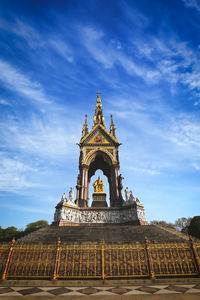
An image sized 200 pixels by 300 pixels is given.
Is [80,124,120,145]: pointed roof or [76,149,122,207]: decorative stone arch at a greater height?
[80,124,120,145]: pointed roof

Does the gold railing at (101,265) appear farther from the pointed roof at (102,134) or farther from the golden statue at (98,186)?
the pointed roof at (102,134)

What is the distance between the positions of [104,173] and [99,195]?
4.61m

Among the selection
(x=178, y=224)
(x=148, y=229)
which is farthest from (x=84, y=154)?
(x=178, y=224)

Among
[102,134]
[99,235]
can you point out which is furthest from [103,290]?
[102,134]

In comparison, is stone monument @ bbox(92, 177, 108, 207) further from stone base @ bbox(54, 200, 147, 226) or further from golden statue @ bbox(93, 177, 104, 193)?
stone base @ bbox(54, 200, 147, 226)

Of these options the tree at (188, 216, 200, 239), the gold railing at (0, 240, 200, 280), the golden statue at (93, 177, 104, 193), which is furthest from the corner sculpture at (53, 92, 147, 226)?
the tree at (188, 216, 200, 239)

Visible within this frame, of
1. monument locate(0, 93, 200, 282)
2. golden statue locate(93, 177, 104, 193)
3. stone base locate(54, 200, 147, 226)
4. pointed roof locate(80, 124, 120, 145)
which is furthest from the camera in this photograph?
pointed roof locate(80, 124, 120, 145)

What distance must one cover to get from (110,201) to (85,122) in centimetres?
1184

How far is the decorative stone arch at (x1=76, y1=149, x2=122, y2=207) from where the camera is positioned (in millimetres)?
15704

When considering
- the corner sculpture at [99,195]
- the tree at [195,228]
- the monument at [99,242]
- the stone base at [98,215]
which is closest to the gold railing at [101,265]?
the monument at [99,242]

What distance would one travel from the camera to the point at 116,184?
1656 centimetres

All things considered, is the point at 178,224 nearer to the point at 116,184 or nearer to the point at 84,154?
the point at 116,184

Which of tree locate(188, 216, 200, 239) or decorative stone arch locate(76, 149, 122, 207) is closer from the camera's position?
decorative stone arch locate(76, 149, 122, 207)

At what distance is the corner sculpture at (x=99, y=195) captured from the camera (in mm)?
13281
